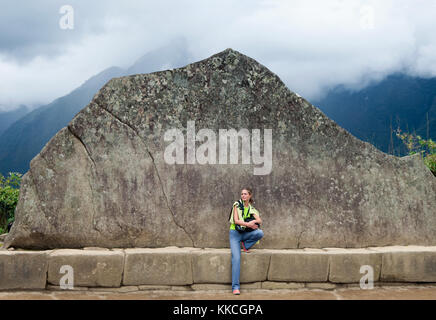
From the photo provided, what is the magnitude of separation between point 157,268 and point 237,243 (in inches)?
38.5

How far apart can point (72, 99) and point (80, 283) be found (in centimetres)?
2386

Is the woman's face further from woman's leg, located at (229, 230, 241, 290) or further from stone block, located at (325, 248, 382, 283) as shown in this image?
stone block, located at (325, 248, 382, 283)

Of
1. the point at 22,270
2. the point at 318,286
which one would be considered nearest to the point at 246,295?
the point at 318,286

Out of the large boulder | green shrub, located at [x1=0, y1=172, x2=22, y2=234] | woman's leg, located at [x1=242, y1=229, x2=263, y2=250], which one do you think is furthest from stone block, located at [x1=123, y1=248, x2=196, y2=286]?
green shrub, located at [x1=0, y1=172, x2=22, y2=234]

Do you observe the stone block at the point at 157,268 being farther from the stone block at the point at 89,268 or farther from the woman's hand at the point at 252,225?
the woman's hand at the point at 252,225

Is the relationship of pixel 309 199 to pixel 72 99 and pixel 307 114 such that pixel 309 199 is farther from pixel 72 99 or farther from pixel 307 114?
pixel 72 99

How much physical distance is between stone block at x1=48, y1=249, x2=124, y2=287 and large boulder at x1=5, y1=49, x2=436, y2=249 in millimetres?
345

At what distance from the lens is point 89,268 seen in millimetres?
4457

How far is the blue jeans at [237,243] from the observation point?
448 centimetres

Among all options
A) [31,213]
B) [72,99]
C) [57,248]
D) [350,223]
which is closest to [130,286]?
[57,248]

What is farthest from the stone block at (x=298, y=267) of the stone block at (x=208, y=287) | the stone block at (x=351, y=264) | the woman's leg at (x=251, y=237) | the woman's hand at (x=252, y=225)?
the stone block at (x=208, y=287)

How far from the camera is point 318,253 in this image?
475 cm

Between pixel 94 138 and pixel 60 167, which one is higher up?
pixel 94 138

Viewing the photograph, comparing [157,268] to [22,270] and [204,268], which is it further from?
[22,270]
